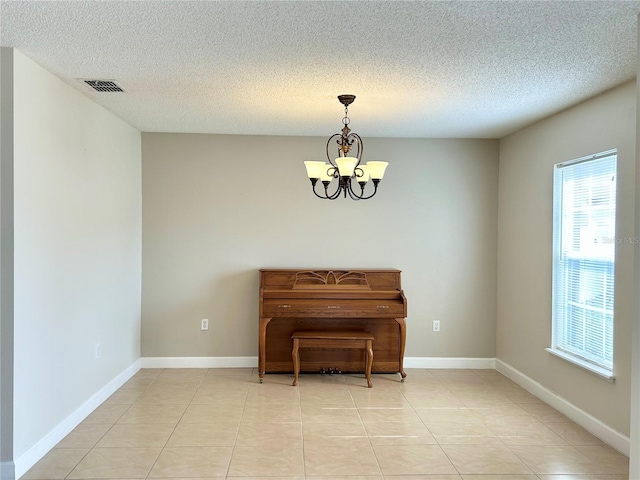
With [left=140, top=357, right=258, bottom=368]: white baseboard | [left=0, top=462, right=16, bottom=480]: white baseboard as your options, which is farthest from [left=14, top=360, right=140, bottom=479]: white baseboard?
[left=140, top=357, right=258, bottom=368]: white baseboard

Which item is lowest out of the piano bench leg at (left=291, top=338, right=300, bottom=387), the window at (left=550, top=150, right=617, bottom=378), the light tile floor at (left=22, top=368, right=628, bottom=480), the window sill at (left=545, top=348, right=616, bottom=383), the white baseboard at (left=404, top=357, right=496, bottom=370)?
the light tile floor at (left=22, top=368, right=628, bottom=480)

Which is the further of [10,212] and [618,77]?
[618,77]

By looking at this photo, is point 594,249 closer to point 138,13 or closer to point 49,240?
point 138,13

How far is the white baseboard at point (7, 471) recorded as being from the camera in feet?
8.88

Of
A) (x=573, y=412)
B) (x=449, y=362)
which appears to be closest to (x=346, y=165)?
(x=573, y=412)

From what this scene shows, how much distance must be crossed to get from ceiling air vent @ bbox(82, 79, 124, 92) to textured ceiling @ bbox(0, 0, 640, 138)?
0.08 meters

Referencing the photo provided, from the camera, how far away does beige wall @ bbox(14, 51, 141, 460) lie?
2822 millimetres

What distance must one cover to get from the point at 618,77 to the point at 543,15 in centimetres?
118

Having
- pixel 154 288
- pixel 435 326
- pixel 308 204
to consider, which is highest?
pixel 308 204

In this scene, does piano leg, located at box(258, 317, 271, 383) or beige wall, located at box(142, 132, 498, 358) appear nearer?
piano leg, located at box(258, 317, 271, 383)

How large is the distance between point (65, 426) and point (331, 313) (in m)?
2.29

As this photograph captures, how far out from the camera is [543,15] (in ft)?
7.18

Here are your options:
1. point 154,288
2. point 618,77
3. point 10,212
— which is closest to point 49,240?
point 10,212

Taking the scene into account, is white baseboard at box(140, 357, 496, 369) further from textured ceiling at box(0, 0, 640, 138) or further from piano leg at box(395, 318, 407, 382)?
textured ceiling at box(0, 0, 640, 138)
